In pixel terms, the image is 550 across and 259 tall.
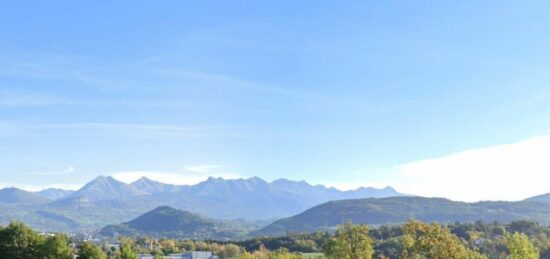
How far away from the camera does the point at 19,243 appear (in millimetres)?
70000

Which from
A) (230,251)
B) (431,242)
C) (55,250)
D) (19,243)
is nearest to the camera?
(431,242)

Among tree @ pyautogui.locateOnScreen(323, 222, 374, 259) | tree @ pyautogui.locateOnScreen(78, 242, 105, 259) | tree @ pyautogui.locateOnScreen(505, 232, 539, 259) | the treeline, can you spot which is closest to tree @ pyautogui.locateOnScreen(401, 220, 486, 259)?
the treeline

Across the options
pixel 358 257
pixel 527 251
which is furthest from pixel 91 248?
pixel 527 251

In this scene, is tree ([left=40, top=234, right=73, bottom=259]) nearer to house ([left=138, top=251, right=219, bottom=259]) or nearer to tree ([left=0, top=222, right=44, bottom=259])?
tree ([left=0, top=222, right=44, bottom=259])

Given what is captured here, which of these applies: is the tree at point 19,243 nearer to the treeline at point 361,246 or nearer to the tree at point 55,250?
the treeline at point 361,246

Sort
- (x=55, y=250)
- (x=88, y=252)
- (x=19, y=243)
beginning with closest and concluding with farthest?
(x=88, y=252) < (x=55, y=250) < (x=19, y=243)

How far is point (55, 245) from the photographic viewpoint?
223 ft

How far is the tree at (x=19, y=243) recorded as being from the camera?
227 feet

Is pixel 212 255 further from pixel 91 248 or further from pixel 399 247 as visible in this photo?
pixel 91 248

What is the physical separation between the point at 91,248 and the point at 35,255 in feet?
22.7

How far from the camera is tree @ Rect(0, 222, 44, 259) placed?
6919 cm

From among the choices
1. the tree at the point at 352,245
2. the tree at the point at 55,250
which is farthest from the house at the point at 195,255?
the tree at the point at 352,245

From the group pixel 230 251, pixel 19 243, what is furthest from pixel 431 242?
pixel 230 251

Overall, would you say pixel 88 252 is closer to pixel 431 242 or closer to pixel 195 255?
pixel 431 242
